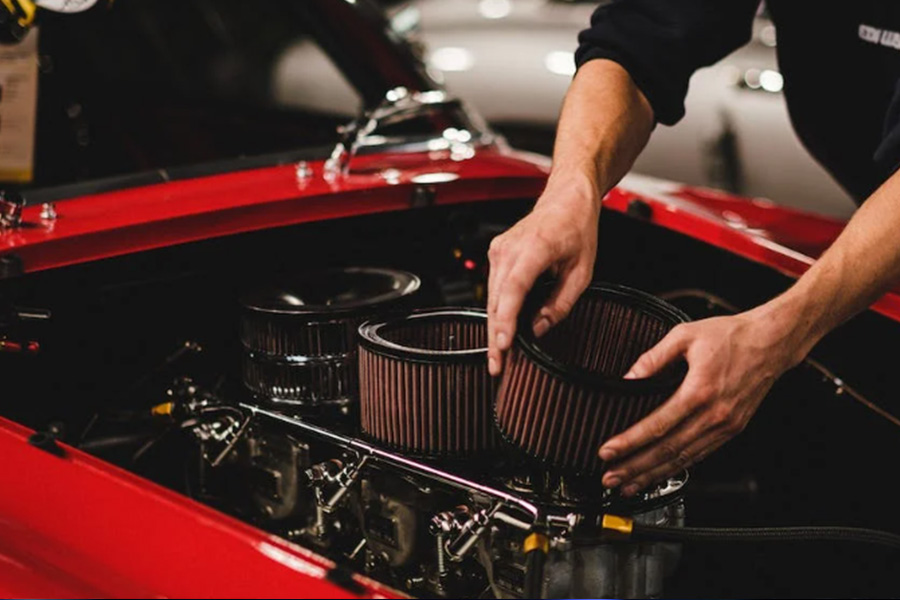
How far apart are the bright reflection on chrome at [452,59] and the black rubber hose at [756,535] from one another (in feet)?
9.24

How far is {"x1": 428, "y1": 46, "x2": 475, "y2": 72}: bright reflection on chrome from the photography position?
3633mm

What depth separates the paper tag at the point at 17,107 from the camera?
1692 mm

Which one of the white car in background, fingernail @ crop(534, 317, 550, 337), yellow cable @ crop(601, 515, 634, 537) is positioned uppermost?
fingernail @ crop(534, 317, 550, 337)

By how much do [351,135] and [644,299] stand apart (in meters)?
0.74

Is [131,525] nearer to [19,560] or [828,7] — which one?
[19,560]

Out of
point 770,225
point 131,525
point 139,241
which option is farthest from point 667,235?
point 131,525

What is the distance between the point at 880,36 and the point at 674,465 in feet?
2.74

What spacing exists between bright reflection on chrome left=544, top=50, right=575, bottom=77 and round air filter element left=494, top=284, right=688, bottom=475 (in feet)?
7.82

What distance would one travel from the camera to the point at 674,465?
94 centimetres

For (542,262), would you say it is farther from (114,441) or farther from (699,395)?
(114,441)

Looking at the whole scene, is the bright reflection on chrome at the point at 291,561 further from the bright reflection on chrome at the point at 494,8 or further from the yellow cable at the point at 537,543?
the bright reflection on chrome at the point at 494,8

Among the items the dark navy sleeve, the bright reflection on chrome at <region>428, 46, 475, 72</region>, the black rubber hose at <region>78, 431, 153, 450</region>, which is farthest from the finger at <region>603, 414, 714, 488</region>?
the bright reflection on chrome at <region>428, 46, 475, 72</region>

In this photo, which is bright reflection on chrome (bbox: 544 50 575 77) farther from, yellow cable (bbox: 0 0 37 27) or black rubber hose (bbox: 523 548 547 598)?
black rubber hose (bbox: 523 548 547 598)

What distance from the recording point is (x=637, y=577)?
101 cm
